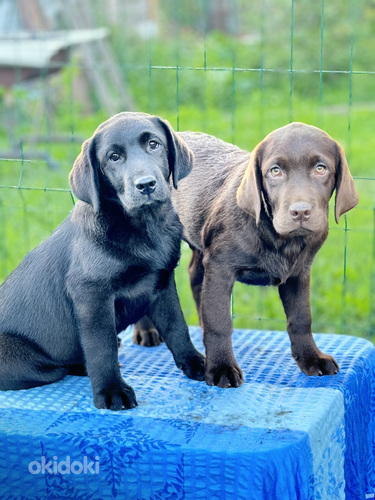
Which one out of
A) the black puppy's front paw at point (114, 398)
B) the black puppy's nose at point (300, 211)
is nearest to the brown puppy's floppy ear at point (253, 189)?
the black puppy's nose at point (300, 211)

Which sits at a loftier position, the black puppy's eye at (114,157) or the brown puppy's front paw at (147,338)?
the black puppy's eye at (114,157)

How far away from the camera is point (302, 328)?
323 centimetres

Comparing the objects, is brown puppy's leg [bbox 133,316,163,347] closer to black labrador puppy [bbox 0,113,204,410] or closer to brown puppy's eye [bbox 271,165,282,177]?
black labrador puppy [bbox 0,113,204,410]

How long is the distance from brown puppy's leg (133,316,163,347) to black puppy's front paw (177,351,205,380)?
508mm

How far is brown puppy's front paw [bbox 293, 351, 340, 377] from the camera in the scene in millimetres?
3213

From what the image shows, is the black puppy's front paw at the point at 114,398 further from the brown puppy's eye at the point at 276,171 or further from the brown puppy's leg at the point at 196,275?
the brown puppy's eye at the point at 276,171

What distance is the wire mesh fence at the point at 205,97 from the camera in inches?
223

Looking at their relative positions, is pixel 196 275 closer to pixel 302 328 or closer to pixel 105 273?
pixel 302 328

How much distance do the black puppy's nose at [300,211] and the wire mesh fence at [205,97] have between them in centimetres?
213

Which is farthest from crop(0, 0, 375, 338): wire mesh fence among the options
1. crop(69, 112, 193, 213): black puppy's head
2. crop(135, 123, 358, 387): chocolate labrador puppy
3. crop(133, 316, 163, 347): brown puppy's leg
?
crop(69, 112, 193, 213): black puppy's head

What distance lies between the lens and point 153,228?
3.03 m

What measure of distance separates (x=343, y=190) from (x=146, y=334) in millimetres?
1339

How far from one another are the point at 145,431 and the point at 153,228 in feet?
2.57

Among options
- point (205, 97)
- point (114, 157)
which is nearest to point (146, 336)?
point (114, 157)
